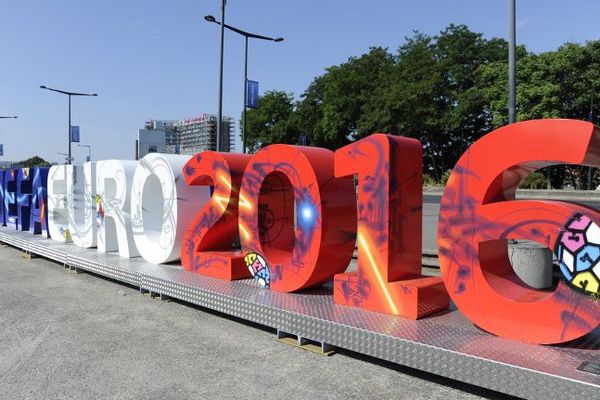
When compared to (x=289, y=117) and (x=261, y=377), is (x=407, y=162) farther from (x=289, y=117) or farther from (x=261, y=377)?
(x=289, y=117)

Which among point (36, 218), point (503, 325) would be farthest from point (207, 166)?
point (36, 218)

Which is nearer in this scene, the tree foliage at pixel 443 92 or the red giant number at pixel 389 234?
the red giant number at pixel 389 234

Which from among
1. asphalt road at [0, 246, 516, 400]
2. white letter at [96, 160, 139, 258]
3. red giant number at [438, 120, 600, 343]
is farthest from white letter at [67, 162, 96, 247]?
red giant number at [438, 120, 600, 343]

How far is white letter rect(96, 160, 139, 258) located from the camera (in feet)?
30.5

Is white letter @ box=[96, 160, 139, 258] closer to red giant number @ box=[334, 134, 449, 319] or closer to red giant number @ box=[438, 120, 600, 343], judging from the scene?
red giant number @ box=[334, 134, 449, 319]

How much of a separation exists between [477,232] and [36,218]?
40.8ft

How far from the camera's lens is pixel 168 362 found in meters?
4.95

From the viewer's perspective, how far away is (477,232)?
464 cm

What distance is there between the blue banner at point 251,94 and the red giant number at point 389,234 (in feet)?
53.1

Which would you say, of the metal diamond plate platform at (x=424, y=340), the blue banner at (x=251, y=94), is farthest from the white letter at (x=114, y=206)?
the blue banner at (x=251, y=94)

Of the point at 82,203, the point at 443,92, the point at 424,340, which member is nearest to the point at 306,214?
the point at 424,340

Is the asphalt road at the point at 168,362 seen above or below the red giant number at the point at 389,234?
below

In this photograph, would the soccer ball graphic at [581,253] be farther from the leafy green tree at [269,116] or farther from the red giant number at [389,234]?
the leafy green tree at [269,116]

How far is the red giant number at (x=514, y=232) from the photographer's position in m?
3.93
